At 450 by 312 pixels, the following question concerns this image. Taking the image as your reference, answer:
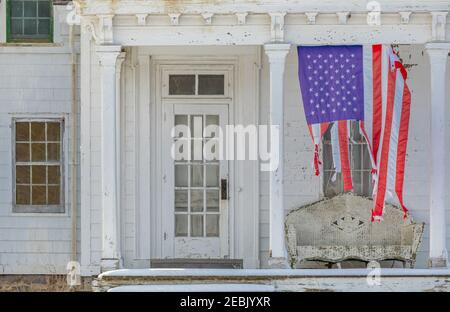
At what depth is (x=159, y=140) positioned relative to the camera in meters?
13.2

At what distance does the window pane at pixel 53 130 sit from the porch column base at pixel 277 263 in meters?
4.15

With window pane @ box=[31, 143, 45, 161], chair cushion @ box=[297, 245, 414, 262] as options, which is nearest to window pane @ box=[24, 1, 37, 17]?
window pane @ box=[31, 143, 45, 161]

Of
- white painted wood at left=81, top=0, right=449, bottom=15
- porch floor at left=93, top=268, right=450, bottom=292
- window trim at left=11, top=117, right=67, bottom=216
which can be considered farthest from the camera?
window trim at left=11, top=117, right=67, bottom=216

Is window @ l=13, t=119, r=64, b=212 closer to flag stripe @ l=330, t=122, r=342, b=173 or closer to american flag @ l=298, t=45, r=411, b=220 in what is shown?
american flag @ l=298, t=45, r=411, b=220

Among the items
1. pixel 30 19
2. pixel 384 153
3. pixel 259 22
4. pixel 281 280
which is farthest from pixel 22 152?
pixel 384 153

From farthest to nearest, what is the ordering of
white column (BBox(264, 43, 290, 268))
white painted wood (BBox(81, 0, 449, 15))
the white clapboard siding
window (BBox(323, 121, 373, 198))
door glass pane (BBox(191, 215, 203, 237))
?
the white clapboard siding
door glass pane (BBox(191, 215, 203, 237))
window (BBox(323, 121, 373, 198))
white column (BBox(264, 43, 290, 268))
white painted wood (BBox(81, 0, 449, 15))

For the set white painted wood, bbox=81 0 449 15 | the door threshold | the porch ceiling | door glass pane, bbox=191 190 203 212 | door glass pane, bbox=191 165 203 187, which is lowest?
the door threshold

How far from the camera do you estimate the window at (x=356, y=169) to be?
13.0 metres

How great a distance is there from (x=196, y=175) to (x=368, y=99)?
3051 millimetres

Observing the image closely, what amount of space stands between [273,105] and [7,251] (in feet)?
15.9

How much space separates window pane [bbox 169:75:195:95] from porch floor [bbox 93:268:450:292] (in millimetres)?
3209

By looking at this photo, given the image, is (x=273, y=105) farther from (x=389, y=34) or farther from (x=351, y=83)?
(x=389, y=34)

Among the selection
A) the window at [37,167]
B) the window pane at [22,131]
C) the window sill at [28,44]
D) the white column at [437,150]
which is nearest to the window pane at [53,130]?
the window at [37,167]

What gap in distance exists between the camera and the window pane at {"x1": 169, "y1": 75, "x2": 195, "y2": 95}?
13195 mm
